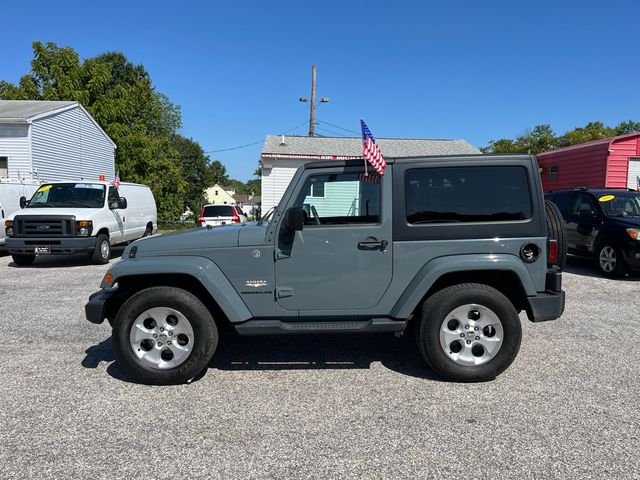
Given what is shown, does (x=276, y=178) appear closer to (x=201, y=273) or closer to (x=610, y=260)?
(x=610, y=260)

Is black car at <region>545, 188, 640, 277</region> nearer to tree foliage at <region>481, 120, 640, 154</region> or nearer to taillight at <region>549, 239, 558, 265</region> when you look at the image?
taillight at <region>549, 239, 558, 265</region>

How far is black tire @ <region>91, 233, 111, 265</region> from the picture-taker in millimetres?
10648

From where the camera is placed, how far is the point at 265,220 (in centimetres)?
450

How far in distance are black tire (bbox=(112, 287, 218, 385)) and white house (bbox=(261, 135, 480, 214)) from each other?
1487 cm

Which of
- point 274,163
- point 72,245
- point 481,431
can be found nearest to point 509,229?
point 481,431

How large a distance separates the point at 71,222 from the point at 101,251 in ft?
3.14

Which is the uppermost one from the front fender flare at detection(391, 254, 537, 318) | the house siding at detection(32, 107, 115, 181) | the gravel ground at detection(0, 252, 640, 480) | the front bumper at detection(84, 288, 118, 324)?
the house siding at detection(32, 107, 115, 181)

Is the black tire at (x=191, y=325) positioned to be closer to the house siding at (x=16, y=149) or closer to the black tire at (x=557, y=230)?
the black tire at (x=557, y=230)

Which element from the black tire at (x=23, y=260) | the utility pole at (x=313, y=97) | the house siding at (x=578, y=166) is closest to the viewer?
the black tire at (x=23, y=260)

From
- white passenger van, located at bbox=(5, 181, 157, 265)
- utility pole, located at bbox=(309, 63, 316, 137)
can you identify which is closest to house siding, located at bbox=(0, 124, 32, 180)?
white passenger van, located at bbox=(5, 181, 157, 265)

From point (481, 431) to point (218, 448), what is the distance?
173 centimetres

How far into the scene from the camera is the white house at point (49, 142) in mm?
18484

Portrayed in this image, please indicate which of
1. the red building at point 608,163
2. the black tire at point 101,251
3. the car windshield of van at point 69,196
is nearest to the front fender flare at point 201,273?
the black tire at point 101,251

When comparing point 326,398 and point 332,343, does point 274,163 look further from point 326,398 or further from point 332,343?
point 326,398
